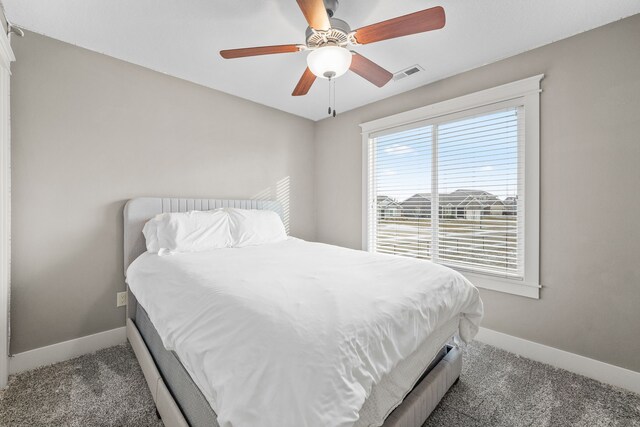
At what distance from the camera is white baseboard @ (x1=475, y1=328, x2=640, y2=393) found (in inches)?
71.9

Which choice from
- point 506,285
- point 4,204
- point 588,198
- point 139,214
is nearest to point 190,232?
point 139,214

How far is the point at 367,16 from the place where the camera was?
181cm

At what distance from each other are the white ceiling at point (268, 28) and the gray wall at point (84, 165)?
21 centimetres

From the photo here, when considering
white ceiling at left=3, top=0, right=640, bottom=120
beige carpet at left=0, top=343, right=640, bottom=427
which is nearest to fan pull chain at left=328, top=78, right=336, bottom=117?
white ceiling at left=3, top=0, right=640, bottom=120

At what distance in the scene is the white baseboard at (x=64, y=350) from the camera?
194cm

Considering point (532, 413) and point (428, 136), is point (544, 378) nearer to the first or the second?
point (532, 413)

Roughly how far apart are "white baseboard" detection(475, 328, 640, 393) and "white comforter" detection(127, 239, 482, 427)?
34.3 inches

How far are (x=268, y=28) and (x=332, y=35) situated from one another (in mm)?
599

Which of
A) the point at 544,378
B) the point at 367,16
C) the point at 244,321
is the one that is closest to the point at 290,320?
the point at 244,321

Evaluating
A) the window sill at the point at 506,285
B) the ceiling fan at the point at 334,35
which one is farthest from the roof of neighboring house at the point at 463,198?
the ceiling fan at the point at 334,35

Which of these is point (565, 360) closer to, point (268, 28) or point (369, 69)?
point (369, 69)

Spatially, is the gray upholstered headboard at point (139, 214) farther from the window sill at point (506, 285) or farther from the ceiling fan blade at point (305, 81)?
the window sill at point (506, 285)

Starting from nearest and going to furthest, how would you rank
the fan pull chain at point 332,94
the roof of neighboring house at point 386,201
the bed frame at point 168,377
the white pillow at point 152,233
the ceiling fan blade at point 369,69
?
the bed frame at point 168,377 → the ceiling fan blade at point 369,69 → the white pillow at point 152,233 → the fan pull chain at point 332,94 → the roof of neighboring house at point 386,201

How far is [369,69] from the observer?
1.90 m
